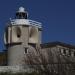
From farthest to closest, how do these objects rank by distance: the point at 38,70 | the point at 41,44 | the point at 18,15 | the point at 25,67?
the point at 41,44
the point at 18,15
the point at 25,67
the point at 38,70

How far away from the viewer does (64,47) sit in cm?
6994

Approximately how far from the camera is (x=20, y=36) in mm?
68062

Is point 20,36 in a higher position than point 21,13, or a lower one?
lower

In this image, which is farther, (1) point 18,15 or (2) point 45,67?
(1) point 18,15

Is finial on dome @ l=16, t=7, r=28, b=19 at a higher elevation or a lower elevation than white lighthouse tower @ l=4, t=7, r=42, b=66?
higher

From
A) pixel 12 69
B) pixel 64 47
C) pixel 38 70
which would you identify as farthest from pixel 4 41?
pixel 38 70

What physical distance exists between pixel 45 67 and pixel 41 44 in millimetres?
22406

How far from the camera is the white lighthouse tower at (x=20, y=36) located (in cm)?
6644

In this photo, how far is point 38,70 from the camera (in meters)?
52.4

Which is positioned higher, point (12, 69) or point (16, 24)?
point (16, 24)

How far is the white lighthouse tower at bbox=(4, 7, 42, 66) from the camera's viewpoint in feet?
218

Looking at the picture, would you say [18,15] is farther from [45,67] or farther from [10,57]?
[45,67]

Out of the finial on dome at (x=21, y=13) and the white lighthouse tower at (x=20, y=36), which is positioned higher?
the finial on dome at (x=21, y=13)

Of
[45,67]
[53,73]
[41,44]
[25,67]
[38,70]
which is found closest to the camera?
[53,73]
